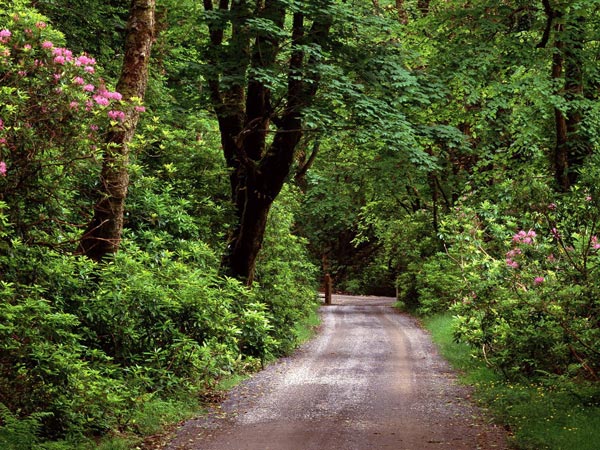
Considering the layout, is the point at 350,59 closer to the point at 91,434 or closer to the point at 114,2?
the point at 114,2

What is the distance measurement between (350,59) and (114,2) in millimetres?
6692

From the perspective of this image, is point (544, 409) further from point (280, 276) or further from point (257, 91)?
point (280, 276)

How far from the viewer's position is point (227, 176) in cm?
1628

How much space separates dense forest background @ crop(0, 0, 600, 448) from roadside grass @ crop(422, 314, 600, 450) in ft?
1.21

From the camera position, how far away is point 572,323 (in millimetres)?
10039

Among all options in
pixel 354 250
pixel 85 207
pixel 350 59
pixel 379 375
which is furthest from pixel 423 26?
pixel 354 250

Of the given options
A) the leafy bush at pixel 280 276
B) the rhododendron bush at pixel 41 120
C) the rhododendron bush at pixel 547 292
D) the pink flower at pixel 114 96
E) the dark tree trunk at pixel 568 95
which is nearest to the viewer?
the rhododendron bush at pixel 41 120

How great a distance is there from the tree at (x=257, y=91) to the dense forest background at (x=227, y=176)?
5cm

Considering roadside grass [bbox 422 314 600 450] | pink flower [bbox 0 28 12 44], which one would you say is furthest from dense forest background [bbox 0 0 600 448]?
roadside grass [bbox 422 314 600 450]

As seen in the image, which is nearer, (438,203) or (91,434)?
(91,434)

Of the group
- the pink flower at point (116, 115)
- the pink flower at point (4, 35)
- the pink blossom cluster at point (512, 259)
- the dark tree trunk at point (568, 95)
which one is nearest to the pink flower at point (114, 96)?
the pink flower at point (116, 115)

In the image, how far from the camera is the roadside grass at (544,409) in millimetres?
8079

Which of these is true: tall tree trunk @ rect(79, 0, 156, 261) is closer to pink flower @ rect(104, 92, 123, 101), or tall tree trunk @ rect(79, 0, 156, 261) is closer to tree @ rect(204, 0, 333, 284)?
pink flower @ rect(104, 92, 123, 101)

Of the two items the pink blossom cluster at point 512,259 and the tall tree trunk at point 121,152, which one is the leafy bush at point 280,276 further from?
the tall tree trunk at point 121,152
